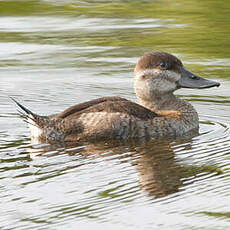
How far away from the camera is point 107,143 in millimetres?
8203

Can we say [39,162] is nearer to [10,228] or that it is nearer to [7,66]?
[10,228]

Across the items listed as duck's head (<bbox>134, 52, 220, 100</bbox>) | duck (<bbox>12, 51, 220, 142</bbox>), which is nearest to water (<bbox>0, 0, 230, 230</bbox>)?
duck (<bbox>12, 51, 220, 142</bbox>)

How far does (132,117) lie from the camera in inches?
332

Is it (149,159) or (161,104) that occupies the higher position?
(161,104)

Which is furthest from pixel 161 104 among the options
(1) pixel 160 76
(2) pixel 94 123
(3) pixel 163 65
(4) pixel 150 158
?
(4) pixel 150 158

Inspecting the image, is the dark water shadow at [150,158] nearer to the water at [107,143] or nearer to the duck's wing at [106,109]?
the water at [107,143]

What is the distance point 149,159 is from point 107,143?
0.87 m

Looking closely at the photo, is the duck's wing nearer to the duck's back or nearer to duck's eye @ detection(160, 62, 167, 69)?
the duck's back

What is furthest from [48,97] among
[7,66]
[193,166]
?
[193,166]

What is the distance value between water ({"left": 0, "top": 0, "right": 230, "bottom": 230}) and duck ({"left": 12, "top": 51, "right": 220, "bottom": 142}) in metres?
0.21

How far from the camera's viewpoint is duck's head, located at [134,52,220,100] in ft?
29.9

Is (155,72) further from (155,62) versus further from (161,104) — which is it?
(161,104)

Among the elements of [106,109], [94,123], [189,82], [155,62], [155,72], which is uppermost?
[155,62]

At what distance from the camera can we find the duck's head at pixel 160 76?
29.9 ft
